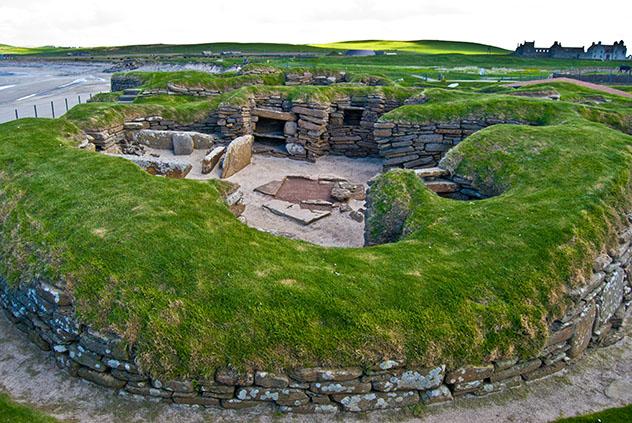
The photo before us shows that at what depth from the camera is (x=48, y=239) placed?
314 inches

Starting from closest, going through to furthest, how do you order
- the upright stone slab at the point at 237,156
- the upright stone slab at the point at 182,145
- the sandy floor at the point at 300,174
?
the sandy floor at the point at 300,174, the upright stone slab at the point at 237,156, the upright stone slab at the point at 182,145

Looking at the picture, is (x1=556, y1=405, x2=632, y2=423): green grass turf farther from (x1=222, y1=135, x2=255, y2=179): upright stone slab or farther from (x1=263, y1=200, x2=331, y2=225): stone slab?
(x1=222, y1=135, x2=255, y2=179): upright stone slab

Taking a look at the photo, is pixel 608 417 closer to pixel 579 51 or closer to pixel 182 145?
pixel 182 145

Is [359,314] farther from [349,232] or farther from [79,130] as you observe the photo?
[79,130]

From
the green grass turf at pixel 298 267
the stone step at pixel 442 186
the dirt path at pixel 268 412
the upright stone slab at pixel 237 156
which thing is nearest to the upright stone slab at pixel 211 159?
the upright stone slab at pixel 237 156

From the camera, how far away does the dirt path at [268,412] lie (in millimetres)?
6141

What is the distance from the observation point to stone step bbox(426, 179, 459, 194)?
1174 centimetres

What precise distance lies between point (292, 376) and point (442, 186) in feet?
23.7

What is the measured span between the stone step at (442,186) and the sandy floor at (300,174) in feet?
6.99

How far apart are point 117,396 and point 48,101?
40605mm

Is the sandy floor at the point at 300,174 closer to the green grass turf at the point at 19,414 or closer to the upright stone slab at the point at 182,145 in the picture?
the upright stone slab at the point at 182,145

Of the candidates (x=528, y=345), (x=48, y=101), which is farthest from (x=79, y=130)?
(x=48, y=101)

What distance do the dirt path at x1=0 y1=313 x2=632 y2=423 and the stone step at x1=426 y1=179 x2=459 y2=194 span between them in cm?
525

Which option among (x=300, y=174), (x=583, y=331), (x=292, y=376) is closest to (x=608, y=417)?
(x=583, y=331)
